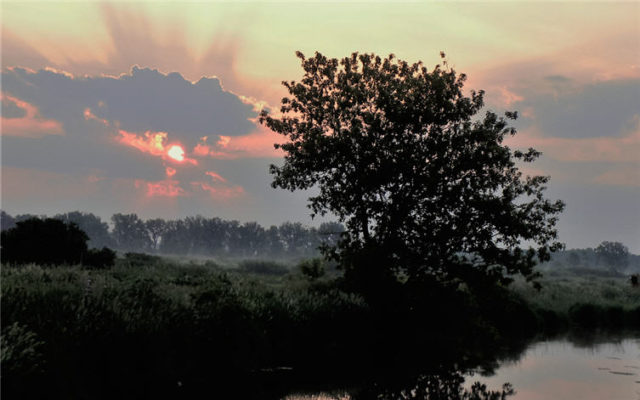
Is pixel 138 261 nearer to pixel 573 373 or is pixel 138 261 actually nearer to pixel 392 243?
pixel 392 243

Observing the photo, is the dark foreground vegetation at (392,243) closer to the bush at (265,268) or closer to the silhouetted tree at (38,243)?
the silhouetted tree at (38,243)

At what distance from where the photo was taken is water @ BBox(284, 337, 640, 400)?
19.2 meters

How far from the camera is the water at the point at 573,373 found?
19.8 m

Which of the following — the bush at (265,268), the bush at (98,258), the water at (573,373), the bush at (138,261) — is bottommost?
the water at (573,373)

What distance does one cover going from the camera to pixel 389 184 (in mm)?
30797

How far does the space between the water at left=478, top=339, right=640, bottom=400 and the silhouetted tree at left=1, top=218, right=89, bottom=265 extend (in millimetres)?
27761

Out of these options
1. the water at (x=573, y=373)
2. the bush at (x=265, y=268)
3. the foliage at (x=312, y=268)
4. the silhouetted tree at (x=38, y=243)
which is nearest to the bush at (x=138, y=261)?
the silhouetted tree at (x=38, y=243)

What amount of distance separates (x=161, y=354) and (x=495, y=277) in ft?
61.3

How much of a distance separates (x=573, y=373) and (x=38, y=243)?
3237 cm

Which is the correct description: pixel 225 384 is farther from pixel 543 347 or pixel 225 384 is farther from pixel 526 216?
pixel 543 347

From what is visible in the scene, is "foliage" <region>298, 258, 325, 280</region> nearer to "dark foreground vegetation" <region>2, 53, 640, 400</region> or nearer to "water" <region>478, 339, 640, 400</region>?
"dark foreground vegetation" <region>2, 53, 640, 400</region>

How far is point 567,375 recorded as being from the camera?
23578 millimetres

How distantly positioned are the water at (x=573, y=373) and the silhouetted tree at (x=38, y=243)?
27761 mm

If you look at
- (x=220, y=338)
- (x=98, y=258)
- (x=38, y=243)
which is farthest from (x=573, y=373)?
(x=38, y=243)
